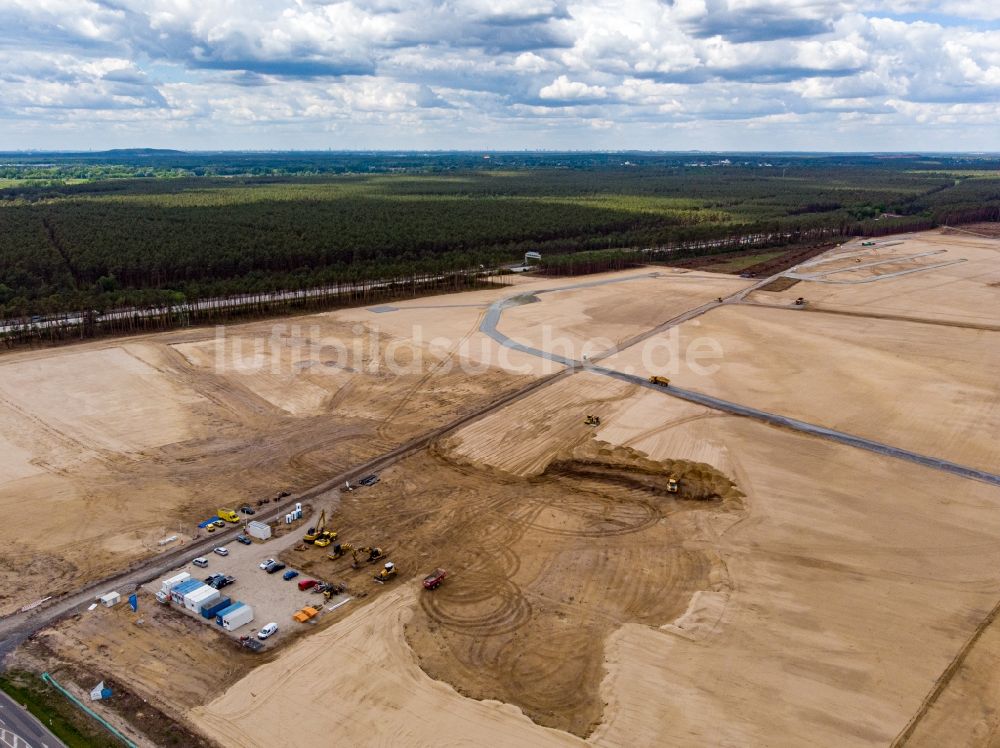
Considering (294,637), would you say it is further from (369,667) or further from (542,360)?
(542,360)

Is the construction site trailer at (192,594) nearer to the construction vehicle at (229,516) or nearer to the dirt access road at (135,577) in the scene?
the dirt access road at (135,577)

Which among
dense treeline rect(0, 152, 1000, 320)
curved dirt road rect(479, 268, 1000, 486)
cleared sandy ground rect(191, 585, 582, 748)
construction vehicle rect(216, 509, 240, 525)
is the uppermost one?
dense treeline rect(0, 152, 1000, 320)

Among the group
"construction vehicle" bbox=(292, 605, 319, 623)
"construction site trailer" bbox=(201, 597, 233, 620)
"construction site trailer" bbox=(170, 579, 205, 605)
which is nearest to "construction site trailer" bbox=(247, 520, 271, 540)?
"construction site trailer" bbox=(170, 579, 205, 605)

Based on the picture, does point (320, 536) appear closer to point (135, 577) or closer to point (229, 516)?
point (229, 516)

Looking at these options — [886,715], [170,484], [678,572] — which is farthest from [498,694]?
[170,484]

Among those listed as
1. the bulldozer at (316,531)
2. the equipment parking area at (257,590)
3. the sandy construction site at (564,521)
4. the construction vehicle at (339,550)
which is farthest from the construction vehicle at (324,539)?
the equipment parking area at (257,590)

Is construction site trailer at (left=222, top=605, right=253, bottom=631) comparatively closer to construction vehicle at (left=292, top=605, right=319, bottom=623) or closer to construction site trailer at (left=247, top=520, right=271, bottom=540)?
construction vehicle at (left=292, top=605, right=319, bottom=623)
